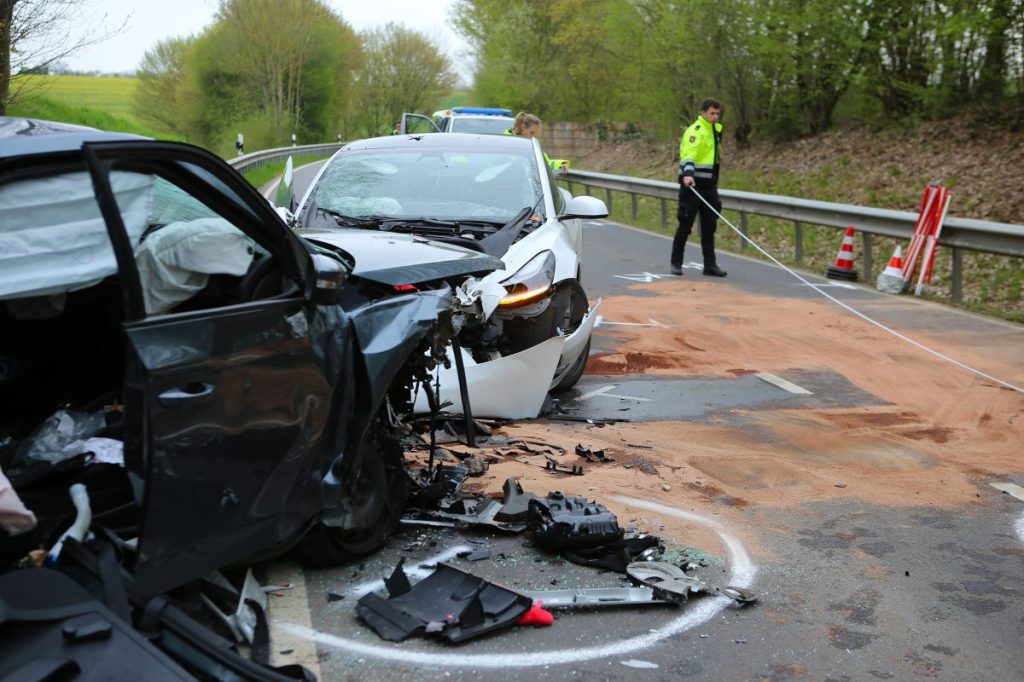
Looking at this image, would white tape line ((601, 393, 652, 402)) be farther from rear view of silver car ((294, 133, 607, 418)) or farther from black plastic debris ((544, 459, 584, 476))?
black plastic debris ((544, 459, 584, 476))

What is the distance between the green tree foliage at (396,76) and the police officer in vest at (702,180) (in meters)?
62.4

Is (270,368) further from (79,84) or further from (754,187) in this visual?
(79,84)

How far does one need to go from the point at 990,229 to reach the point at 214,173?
11760 millimetres

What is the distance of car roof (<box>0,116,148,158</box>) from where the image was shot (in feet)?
11.4

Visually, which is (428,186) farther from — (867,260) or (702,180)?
(867,260)

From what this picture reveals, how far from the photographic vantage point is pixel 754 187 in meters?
28.1

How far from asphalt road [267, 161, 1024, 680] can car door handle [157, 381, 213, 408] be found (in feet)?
3.55

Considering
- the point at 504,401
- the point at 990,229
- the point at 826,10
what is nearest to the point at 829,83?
the point at 826,10

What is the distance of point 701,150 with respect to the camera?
1583 centimetres

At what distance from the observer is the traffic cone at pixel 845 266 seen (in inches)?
620

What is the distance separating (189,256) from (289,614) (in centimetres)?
146

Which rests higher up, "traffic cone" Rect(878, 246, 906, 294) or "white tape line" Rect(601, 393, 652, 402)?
"traffic cone" Rect(878, 246, 906, 294)

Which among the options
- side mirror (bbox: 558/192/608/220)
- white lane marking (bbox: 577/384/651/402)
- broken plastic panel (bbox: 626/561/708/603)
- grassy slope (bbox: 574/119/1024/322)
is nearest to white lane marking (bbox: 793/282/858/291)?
grassy slope (bbox: 574/119/1024/322)

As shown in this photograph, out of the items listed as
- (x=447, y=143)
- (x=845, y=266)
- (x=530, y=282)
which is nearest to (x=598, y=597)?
(x=530, y=282)
